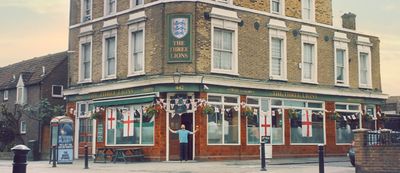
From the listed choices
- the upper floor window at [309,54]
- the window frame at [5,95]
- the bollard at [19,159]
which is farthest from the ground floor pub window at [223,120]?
the window frame at [5,95]

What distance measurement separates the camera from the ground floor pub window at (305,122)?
30562 millimetres

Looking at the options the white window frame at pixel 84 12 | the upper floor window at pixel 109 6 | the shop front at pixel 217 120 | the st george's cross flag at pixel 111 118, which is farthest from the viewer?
the white window frame at pixel 84 12

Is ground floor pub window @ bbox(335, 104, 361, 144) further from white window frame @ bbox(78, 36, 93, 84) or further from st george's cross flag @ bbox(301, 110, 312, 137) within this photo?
white window frame @ bbox(78, 36, 93, 84)

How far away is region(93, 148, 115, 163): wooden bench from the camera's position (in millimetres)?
27728

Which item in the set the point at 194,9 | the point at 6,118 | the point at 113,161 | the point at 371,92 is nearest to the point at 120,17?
the point at 194,9

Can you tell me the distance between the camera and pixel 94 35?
3181 cm

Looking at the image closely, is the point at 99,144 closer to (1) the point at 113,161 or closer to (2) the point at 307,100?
(1) the point at 113,161

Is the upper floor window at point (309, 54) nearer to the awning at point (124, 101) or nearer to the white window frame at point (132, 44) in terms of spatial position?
the white window frame at point (132, 44)

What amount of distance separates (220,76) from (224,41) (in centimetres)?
197

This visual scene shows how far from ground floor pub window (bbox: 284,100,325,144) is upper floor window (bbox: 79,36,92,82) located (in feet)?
37.5

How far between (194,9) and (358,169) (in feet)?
40.9

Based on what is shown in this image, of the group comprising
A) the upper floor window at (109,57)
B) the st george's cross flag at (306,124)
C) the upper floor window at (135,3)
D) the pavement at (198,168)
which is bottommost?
the pavement at (198,168)

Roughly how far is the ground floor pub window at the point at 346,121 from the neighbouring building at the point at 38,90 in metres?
17.8

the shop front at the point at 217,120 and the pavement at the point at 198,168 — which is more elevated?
the shop front at the point at 217,120
